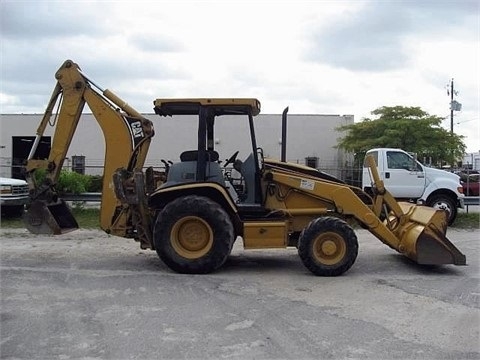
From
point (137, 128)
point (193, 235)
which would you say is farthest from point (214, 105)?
point (193, 235)

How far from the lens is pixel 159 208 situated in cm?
932

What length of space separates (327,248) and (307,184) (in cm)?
111

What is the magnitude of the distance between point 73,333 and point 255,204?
13.6 feet

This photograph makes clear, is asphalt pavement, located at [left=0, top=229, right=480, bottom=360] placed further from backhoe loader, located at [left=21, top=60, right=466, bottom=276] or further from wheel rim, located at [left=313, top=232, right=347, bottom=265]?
backhoe loader, located at [left=21, top=60, right=466, bottom=276]

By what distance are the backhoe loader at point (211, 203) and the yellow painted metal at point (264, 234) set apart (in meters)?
0.02

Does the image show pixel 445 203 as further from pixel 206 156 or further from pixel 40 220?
pixel 40 220

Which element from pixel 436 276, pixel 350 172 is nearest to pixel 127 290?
pixel 436 276

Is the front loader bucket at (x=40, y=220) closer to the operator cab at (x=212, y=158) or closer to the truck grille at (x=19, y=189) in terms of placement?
the operator cab at (x=212, y=158)

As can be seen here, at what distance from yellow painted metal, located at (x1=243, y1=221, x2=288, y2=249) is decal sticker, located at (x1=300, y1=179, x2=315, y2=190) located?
27.6 inches

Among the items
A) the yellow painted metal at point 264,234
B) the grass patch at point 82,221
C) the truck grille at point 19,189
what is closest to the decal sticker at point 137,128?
the yellow painted metal at point 264,234

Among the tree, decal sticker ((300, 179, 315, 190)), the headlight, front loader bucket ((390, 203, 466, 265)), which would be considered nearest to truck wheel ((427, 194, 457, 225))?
front loader bucket ((390, 203, 466, 265))

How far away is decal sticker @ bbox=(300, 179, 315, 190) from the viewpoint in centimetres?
933

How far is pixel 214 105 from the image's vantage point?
364 inches

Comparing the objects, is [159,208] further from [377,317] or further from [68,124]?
[377,317]
